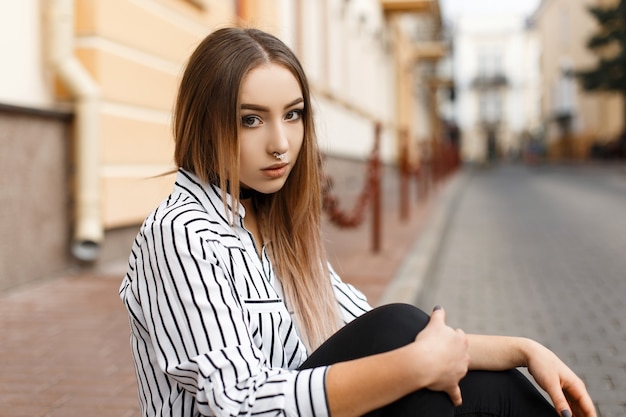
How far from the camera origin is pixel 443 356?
1478 millimetres

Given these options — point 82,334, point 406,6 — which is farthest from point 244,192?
point 406,6

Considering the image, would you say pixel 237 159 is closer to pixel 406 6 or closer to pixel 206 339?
pixel 206 339

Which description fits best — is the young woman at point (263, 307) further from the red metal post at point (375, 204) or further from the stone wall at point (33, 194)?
the red metal post at point (375, 204)

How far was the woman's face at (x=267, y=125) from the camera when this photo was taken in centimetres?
163

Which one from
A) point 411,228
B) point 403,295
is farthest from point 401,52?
point 403,295

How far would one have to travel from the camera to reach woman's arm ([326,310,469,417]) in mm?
1427

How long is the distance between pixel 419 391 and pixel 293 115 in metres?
0.66

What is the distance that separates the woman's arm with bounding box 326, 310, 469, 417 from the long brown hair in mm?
448

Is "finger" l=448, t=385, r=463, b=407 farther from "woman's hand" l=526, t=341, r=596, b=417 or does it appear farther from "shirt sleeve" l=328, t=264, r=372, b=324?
"shirt sleeve" l=328, t=264, r=372, b=324

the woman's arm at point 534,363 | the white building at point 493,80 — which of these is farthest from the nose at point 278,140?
the white building at point 493,80

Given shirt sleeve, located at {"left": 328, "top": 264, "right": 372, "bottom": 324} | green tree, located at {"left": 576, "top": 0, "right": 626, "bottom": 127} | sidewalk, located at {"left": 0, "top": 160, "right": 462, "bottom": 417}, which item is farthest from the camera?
green tree, located at {"left": 576, "top": 0, "right": 626, "bottom": 127}

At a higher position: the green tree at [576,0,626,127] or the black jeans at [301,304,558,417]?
the green tree at [576,0,626,127]

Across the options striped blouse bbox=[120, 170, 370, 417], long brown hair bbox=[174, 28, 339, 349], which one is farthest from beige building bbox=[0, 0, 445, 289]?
striped blouse bbox=[120, 170, 370, 417]

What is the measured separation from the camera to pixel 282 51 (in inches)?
66.6
